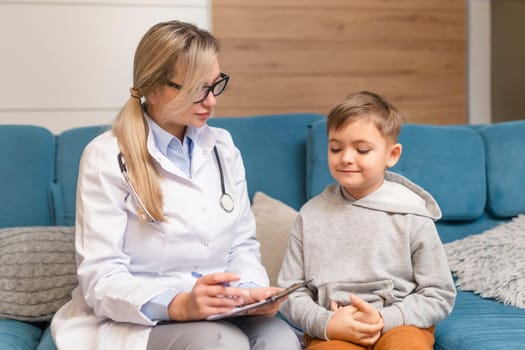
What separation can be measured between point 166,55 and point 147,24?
4.13 feet

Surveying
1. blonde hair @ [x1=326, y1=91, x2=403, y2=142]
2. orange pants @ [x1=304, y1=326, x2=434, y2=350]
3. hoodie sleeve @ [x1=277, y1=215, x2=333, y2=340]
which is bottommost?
orange pants @ [x1=304, y1=326, x2=434, y2=350]

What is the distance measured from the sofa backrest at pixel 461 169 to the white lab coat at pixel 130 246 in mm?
671

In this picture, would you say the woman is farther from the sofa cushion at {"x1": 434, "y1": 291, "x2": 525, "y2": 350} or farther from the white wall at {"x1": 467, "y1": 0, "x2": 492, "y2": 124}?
the white wall at {"x1": 467, "y1": 0, "x2": 492, "y2": 124}

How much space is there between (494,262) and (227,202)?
896mm

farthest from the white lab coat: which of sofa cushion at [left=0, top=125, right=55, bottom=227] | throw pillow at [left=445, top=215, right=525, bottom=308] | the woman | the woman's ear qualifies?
throw pillow at [left=445, top=215, right=525, bottom=308]

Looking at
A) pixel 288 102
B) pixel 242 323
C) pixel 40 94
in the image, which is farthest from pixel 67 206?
pixel 288 102

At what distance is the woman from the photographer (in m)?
1.49

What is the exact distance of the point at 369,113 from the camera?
5.40ft

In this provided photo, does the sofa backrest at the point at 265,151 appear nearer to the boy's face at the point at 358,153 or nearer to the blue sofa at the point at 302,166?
the blue sofa at the point at 302,166

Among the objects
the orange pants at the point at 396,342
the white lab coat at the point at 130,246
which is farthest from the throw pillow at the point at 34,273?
the orange pants at the point at 396,342

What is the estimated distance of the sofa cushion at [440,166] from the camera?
7.54 ft

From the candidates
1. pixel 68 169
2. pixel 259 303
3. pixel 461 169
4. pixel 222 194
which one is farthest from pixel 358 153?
pixel 68 169

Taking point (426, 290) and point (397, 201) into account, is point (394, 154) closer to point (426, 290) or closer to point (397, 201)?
point (397, 201)

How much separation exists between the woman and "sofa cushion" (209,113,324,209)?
0.60 m
